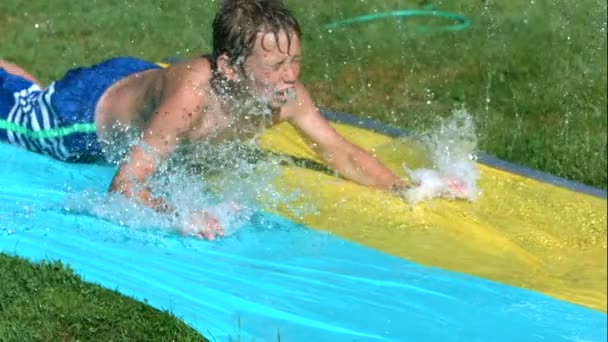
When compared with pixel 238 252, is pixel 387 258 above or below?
above

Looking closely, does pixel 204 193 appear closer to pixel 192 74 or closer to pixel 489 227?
pixel 192 74

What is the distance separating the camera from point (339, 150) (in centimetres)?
413

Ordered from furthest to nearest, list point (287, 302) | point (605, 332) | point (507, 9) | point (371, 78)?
point (507, 9), point (371, 78), point (605, 332), point (287, 302)

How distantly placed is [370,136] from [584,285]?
4.88 feet

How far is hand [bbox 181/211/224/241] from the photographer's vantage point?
11.3 feet

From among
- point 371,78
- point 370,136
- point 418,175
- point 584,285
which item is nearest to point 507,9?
point 371,78

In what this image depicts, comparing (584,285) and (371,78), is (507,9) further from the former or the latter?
(584,285)

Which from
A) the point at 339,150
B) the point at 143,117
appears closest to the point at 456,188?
the point at 339,150

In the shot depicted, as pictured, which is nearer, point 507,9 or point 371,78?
point 371,78

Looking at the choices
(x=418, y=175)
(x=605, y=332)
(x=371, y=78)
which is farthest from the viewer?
(x=371, y=78)

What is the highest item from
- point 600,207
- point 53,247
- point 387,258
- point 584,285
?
point 600,207

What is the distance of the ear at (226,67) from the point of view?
12.1ft

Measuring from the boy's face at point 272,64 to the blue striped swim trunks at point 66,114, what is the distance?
79cm

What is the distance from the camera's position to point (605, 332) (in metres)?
3.24
